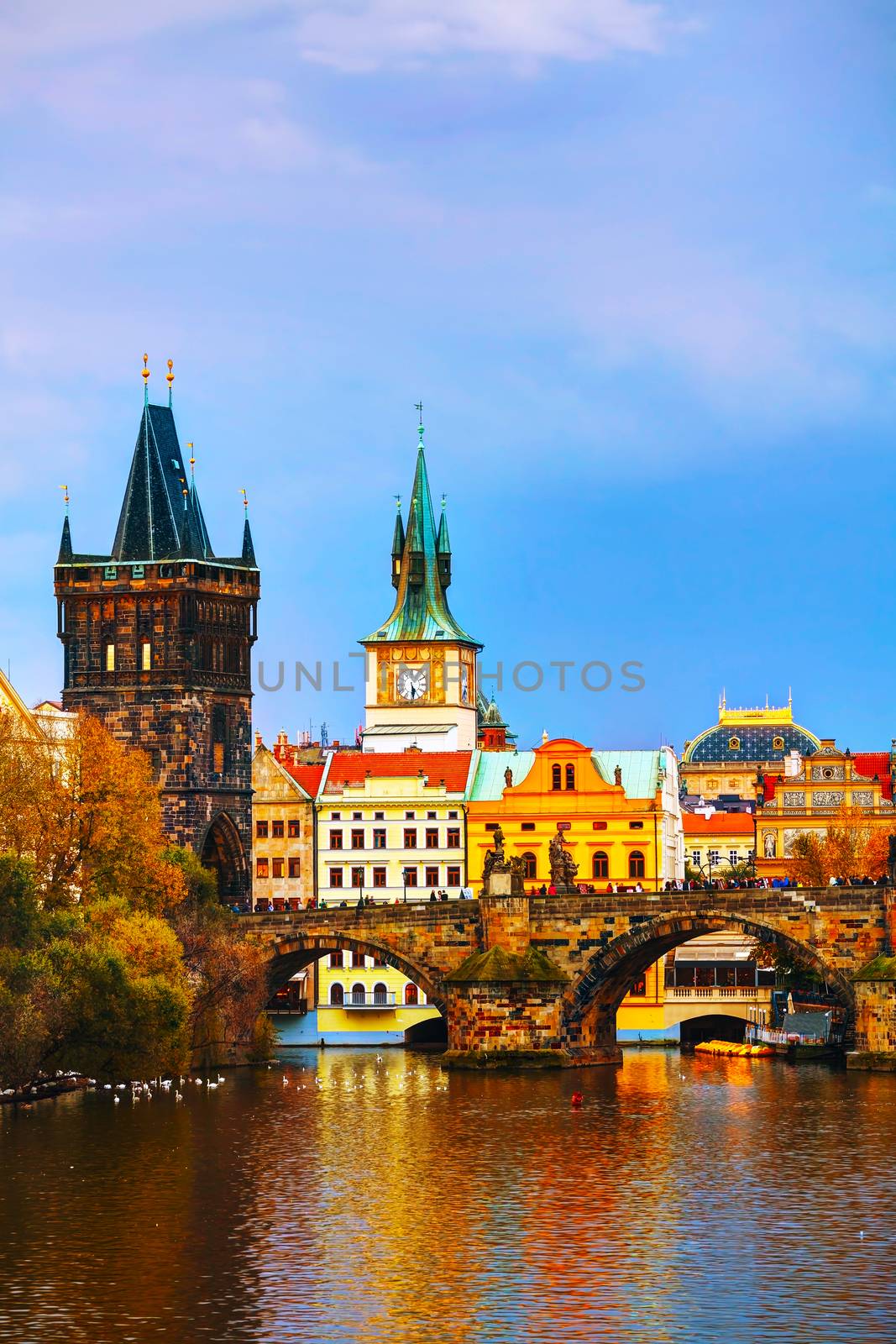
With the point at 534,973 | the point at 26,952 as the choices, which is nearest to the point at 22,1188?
the point at 26,952

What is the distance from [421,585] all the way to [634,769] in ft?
103

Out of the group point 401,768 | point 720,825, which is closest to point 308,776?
point 401,768

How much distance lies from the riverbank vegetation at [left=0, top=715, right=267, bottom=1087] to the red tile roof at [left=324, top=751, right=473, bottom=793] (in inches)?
1100

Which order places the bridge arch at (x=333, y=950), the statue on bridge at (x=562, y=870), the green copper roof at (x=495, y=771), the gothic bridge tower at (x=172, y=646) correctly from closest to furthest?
the bridge arch at (x=333, y=950) < the statue on bridge at (x=562, y=870) < the gothic bridge tower at (x=172, y=646) < the green copper roof at (x=495, y=771)

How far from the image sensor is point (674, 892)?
4377 inches

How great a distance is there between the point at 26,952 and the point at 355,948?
29.5m

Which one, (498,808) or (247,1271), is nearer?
(247,1271)

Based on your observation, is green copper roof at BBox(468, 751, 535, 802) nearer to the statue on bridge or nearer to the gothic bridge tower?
the gothic bridge tower

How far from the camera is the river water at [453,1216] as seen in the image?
55.0 metres

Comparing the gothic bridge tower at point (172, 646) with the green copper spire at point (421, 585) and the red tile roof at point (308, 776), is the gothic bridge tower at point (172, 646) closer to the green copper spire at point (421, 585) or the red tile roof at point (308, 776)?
the red tile roof at point (308, 776)

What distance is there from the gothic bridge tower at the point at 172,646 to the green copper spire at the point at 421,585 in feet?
112

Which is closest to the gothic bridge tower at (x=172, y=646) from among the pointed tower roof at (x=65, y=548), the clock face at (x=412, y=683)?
the pointed tower roof at (x=65, y=548)

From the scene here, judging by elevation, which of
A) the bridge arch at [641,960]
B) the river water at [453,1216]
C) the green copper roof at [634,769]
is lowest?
the river water at [453,1216]

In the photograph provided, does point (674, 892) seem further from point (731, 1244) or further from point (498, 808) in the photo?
point (731, 1244)
